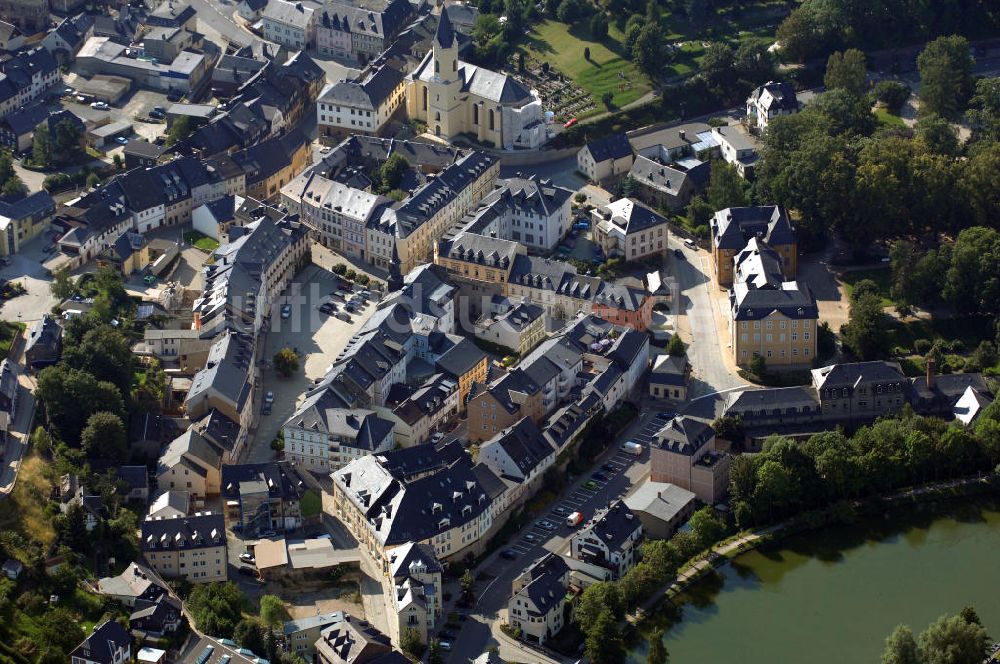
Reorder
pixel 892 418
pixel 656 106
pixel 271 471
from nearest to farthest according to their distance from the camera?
pixel 271 471 < pixel 892 418 < pixel 656 106

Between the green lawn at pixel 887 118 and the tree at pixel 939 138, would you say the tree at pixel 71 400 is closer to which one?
the tree at pixel 939 138

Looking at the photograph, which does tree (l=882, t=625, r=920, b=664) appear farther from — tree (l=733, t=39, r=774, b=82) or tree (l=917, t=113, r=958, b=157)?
tree (l=733, t=39, r=774, b=82)

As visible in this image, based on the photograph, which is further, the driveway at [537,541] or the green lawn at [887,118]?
the green lawn at [887,118]

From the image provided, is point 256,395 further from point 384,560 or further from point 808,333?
point 808,333

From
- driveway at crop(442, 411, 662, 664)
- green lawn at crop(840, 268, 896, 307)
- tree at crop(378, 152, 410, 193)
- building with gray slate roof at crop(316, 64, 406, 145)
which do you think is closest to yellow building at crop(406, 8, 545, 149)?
building with gray slate roof at crop(316, 64, 406, 145)

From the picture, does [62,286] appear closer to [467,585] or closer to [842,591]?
[467,585]

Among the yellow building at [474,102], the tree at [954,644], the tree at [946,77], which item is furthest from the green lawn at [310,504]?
the tree at [946,77]

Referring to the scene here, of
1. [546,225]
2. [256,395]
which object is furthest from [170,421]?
[546,225]
